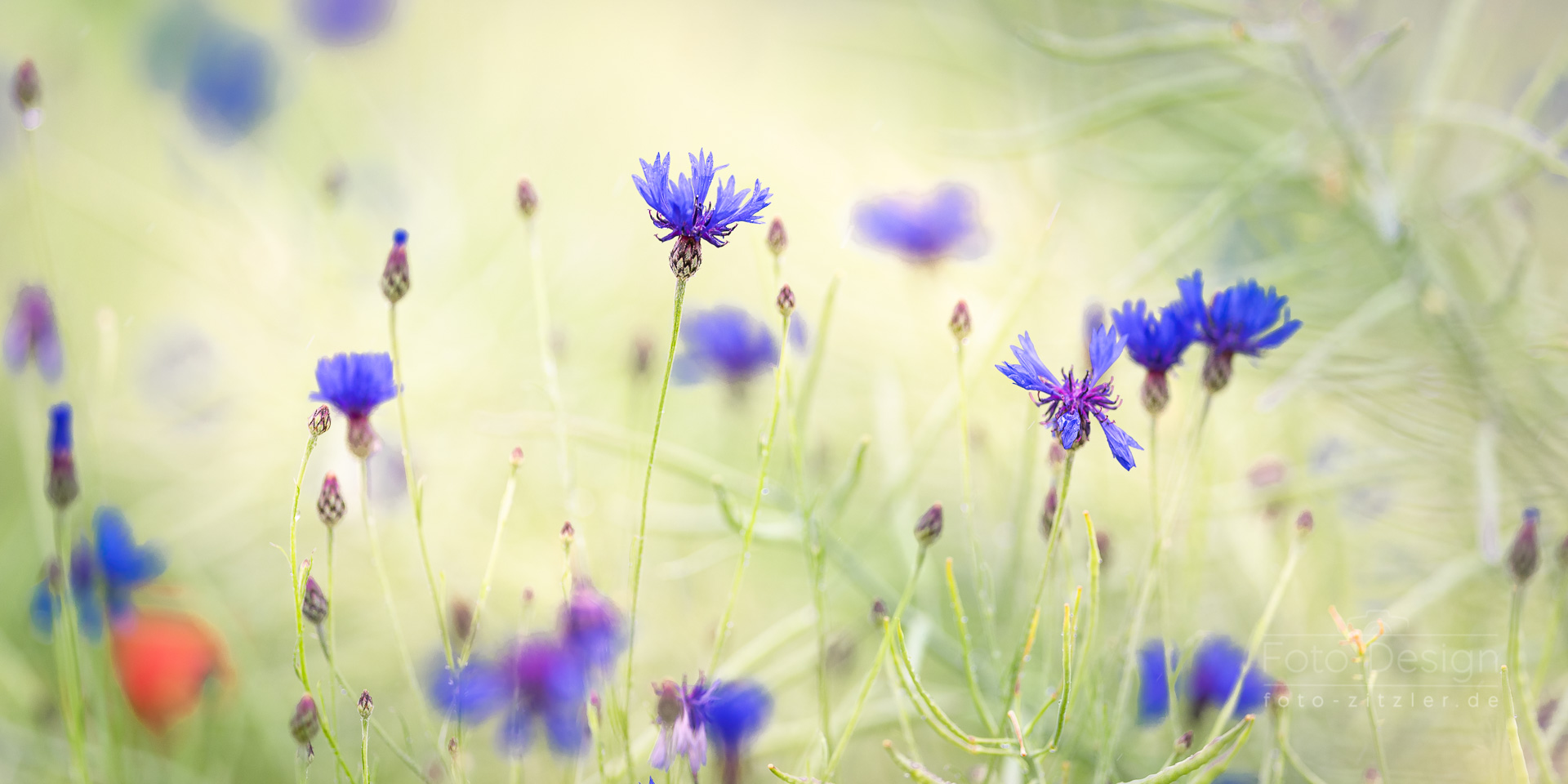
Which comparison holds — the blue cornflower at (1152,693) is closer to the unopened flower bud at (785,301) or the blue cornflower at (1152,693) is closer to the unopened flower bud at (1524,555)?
the unopened flower bud at (1524,555)

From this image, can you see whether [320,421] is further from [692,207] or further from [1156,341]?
[1156,341]

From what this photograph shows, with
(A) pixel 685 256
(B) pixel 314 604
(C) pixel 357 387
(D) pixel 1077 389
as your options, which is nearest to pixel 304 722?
(B) pixel 314 604

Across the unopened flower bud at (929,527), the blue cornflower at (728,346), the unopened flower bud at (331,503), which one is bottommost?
the unopened flower bud at (331,503)

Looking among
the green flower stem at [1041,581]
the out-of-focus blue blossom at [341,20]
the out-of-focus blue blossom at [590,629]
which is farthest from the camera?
the out-of-focus blue blossom at [341,20]

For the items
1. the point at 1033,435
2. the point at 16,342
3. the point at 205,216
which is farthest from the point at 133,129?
the point at 1033,435

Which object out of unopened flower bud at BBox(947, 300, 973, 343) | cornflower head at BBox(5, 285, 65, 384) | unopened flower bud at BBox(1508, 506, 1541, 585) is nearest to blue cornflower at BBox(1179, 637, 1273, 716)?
unopened flower bud at BBox(1508, 506, 1541, 585)

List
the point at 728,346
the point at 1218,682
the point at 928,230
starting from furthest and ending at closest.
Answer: the point at 928,230, the point at 728,346, the point at 1218,682

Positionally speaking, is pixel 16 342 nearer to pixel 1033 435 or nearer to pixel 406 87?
pixel 1033 435

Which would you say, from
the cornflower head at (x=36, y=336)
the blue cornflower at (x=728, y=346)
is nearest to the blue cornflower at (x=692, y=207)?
the blue cornflower at (x=728, y=346)
